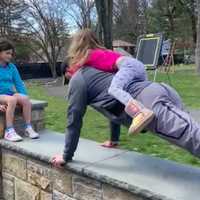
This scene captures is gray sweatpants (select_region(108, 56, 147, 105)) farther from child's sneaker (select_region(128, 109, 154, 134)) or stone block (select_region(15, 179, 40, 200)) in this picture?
stone block (select_region(15, 179, 40, 200))

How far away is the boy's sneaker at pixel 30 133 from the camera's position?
4465mm

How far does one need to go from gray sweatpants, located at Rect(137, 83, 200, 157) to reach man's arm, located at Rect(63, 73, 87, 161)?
0.47 m

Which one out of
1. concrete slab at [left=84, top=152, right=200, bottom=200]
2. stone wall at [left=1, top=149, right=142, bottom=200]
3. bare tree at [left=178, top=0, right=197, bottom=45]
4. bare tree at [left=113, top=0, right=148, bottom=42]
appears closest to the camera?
concrete slab at [left=84, top=152, right=200, bottom=200]

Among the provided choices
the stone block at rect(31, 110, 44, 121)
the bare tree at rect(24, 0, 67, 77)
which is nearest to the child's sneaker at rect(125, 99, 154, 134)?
the stone block at rect(31, 110, 44, 121)

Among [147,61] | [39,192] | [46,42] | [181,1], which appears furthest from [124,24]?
[39,192]

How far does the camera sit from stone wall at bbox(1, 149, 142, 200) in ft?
10.4

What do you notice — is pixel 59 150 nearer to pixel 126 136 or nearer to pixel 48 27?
pixel 126 136

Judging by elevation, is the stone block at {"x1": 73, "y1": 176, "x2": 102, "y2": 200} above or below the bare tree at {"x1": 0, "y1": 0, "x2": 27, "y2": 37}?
below

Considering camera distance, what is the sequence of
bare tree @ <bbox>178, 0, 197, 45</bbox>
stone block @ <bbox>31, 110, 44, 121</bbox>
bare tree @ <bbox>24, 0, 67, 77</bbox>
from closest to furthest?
stone block @ <bbox>31, 110, 44, 121</bbox>, bare tree @ <bbox>24, 0, 67, 77</bbox>, bare tree @ <bbox>178, 0, 197, 45</bbox>

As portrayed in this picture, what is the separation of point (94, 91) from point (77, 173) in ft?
2.10

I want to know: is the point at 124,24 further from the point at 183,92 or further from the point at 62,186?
the point at 62,186

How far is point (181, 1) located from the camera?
117 ft

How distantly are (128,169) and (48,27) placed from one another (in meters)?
25.4

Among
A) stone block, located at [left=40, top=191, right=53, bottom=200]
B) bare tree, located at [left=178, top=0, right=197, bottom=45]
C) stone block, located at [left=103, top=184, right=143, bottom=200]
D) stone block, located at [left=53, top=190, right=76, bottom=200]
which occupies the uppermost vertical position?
bare tree, located at [left=178, top=0, right=197, bottom=45]
